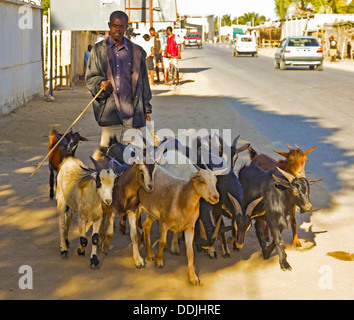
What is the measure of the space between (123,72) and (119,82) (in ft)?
0.39

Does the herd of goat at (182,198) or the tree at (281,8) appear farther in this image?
the tree at (281,8)

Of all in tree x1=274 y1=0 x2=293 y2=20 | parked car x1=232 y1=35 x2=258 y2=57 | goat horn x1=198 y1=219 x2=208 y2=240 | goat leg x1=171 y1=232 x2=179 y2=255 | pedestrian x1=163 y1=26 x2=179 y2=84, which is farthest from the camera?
tree x1=274 y1=0 x2=293 y2=20

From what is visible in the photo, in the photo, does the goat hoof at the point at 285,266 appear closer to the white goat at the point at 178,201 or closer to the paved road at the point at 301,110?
the white goat at the point at 178,201

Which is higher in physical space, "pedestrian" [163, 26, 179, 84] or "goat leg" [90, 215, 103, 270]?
"pedestrian" [163, 26, 179, 84]

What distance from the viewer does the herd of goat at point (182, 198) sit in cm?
526

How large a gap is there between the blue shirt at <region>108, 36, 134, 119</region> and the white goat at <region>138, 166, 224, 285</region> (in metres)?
1.19

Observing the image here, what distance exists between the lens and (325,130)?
1291 centimetres

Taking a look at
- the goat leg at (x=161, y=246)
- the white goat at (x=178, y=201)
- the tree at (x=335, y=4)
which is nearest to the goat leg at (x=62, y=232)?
the white goat at (x=178, y=201)

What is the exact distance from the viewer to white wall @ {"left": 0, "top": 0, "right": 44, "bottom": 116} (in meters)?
14.7

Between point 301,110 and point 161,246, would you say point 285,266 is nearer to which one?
point 161,246

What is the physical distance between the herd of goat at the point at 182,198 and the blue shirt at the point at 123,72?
0.79 m

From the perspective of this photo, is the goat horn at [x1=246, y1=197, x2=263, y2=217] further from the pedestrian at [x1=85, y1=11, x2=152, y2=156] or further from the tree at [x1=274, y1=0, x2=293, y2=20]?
the tree at [x1=274, y1=0, x2=293, y2=20]

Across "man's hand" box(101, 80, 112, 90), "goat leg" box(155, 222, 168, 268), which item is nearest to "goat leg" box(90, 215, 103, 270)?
"goat leg" box(155, 222, 168, 268)

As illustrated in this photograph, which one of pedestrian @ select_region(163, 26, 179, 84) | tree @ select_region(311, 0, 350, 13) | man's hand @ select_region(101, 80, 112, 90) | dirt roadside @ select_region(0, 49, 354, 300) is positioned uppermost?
tree @ select_region(311, 0, 350, 13)
